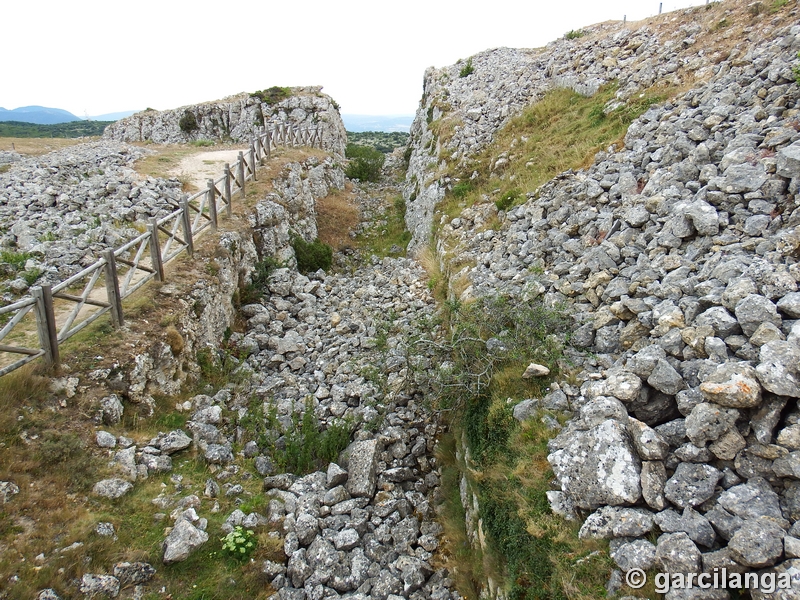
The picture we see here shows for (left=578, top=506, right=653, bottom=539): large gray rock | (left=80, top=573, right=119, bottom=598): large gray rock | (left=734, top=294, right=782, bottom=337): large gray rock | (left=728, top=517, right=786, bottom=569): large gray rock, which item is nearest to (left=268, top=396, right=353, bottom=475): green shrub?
(left=80, top=573, right=119, bottom=598): large gray rock

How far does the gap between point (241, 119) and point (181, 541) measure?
1429 inches

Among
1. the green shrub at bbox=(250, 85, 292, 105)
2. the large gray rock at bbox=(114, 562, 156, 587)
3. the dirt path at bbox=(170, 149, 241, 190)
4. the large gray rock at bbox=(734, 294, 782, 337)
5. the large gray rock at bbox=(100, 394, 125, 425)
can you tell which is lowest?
the large gray rock at bbox=(114, 562, 156, 587)

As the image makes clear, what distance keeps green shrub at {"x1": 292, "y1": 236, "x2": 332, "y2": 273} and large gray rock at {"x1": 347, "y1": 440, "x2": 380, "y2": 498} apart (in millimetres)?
9780

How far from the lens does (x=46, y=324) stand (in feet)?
21.7

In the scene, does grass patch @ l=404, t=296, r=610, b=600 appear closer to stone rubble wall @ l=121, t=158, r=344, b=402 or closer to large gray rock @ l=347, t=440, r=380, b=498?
large gray rock @ l=347, t=440, r=380, b=498

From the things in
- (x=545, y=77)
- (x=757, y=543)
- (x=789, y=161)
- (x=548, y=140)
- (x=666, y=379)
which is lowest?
(x=757, y=543)

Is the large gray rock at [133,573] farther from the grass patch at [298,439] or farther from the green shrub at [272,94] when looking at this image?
the green shrub at [272,94]

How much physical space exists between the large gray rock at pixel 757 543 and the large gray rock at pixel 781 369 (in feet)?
3.57

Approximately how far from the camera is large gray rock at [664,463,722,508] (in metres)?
3.68

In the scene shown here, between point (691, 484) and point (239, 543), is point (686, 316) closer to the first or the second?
point (691, 484)

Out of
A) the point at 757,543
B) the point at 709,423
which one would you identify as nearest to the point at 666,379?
the point at 709,423

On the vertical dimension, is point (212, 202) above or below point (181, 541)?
above

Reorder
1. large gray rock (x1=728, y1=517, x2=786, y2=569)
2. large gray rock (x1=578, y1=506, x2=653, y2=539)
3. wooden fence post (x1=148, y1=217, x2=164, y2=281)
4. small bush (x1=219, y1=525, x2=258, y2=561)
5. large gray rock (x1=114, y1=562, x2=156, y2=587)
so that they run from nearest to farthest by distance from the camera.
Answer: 1. large gray rock (x1=728, y1=517, x2=786, y2=569)
2. large gray rock (x1=578, y1=506, x2=653, y2=539)
3. large gray rock (x1=114, y1=562, x2=156, y2=587)
4. small bush (x1=219, y1=525, x2=258, y2=561)
5. wooden fence post (x1=148, y1=217, x2=164, y2=281)

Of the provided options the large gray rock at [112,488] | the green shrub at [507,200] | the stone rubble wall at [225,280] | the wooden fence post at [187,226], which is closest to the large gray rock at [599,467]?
the large gray rock at [112,488]
